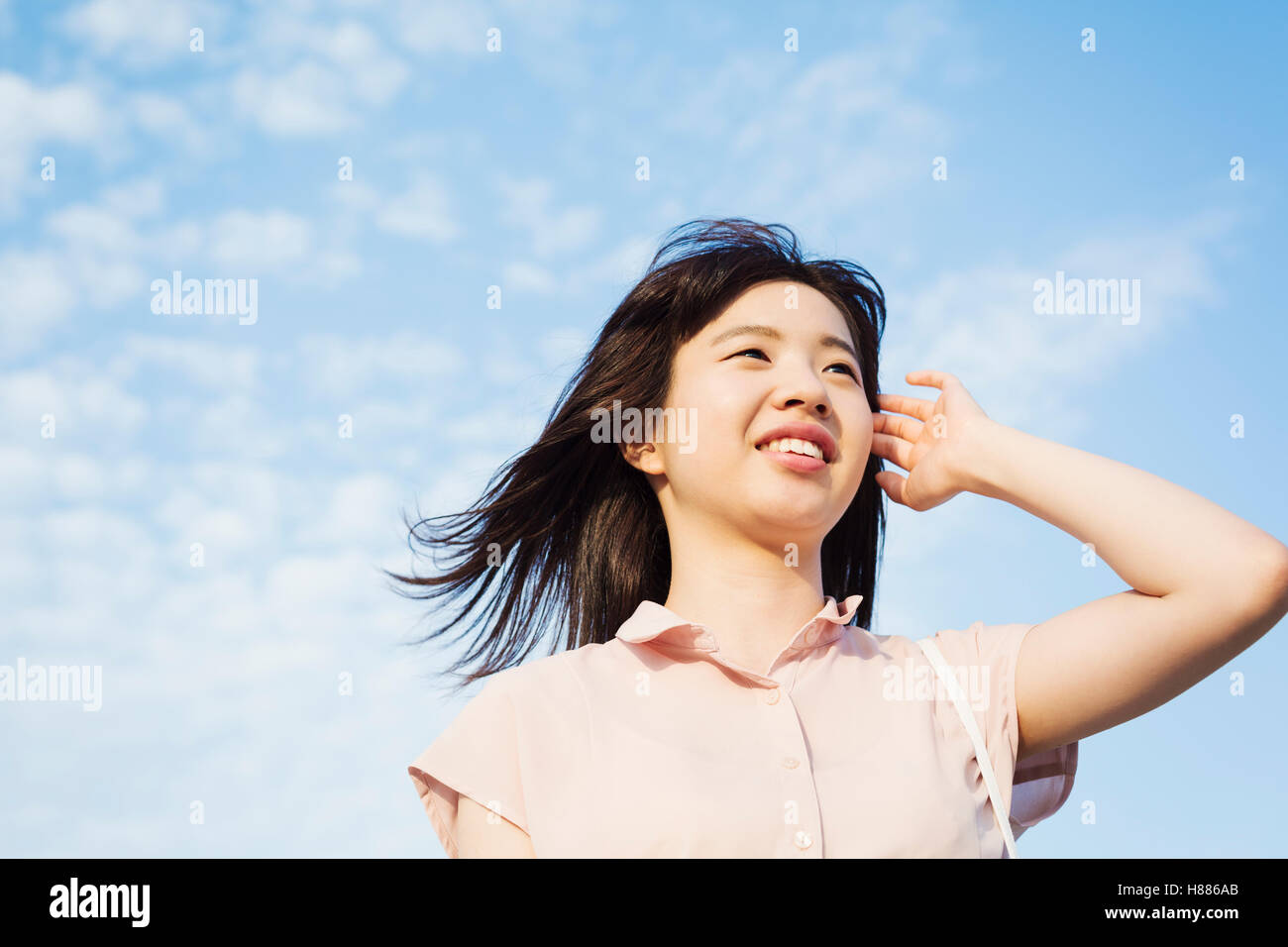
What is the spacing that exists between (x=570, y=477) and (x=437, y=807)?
1481 mm

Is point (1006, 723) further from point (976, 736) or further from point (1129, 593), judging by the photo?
point (1129, 593)

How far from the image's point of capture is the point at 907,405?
381cm

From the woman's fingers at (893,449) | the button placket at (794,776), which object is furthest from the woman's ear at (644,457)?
the button placket at (794,776)

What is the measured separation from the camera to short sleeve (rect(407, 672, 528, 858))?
290cm

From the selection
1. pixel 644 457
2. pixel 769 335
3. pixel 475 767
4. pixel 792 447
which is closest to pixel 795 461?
pixel 792 447

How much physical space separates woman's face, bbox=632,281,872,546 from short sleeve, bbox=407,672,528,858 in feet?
2.96

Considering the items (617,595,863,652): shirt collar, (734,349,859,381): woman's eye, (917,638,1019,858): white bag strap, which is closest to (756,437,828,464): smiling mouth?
(734,349,859,381): woman's eye

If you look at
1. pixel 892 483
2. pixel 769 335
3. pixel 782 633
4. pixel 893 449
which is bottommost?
pixel 782 633

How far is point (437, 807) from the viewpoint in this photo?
2994mm

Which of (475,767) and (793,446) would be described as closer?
(475,767)

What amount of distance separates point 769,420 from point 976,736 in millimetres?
1051
